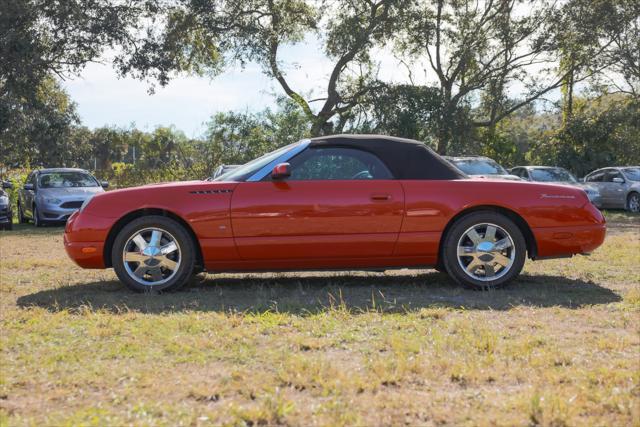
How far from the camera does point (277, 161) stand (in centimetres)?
656

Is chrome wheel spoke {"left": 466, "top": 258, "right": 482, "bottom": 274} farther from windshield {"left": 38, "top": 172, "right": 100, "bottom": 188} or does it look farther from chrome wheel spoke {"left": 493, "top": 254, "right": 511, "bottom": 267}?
windshield {"left": 38, "top": 172, "right": 100, "bottom": 188}

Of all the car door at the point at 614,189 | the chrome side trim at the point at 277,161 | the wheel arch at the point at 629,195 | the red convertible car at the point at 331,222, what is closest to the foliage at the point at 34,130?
the red convertible car at the point at 331,222

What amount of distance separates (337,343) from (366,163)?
261 centimetres

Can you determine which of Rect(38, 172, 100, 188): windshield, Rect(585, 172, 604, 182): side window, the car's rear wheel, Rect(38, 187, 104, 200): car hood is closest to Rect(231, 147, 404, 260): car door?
Rect(38, 187, 104, 200): car hood

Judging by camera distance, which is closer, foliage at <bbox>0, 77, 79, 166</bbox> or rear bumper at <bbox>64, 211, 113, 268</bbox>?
rear bumper at <bbox>64, 211, 113, 268</bbox>

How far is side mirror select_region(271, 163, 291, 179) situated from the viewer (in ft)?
20.6

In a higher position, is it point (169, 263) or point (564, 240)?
point (564, 240)

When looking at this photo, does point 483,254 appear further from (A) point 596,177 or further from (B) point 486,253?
(A) point 596,177

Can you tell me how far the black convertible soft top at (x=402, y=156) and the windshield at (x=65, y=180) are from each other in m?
12.9

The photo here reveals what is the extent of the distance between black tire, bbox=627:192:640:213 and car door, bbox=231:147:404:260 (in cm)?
1726

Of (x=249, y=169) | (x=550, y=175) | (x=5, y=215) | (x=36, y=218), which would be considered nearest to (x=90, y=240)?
(x=249, y=169)

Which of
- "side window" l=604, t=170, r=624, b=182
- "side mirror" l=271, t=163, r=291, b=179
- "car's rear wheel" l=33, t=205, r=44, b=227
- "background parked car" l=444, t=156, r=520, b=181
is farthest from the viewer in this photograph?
"side window" l=604, t=170, r=624, b=182

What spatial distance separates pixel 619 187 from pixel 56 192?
53.5 ft

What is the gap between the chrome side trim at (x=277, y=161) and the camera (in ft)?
21.3
